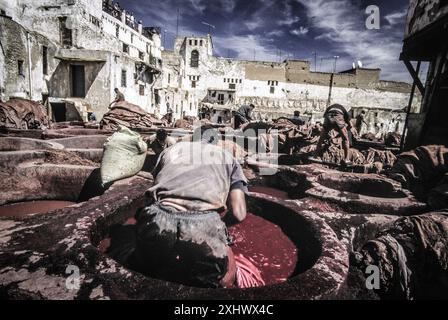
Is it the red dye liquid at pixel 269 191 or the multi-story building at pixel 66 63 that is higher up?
the multi-story building at pixel 66 63

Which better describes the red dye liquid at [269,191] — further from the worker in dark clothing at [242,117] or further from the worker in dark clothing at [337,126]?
the worker in dark clothing at [242,117]

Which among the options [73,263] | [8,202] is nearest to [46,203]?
[8,202]

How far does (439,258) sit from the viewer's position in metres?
2.07

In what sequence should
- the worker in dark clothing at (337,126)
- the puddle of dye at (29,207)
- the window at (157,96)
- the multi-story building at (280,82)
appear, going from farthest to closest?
1. the multi-story building at (280,82)
2. the window at (157,96)
3. the worker in dark clothing at (337,126)
4. the puddle of dye at (29,207)

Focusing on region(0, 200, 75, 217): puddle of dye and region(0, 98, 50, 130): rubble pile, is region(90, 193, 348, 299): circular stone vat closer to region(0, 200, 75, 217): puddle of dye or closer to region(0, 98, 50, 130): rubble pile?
region(0, 200, 75, 217): puddle of dye

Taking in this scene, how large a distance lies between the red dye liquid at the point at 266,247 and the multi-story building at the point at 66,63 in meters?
15.1

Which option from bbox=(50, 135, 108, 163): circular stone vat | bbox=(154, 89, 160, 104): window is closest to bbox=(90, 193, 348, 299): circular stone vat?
bbox=(50, 135, 108, 163): circular stone vat

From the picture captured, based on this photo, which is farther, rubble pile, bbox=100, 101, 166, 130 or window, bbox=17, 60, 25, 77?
window, bbox=17, 60, 25, 77

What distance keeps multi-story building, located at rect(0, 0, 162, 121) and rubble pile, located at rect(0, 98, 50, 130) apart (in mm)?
5235

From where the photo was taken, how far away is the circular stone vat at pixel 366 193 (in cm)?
329

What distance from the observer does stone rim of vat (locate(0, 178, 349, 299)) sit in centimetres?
154

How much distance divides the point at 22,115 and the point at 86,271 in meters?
9.49

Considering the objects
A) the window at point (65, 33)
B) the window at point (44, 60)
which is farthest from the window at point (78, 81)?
the window at point (65, 33)

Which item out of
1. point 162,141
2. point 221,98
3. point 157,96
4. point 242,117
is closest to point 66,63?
point 157,96
